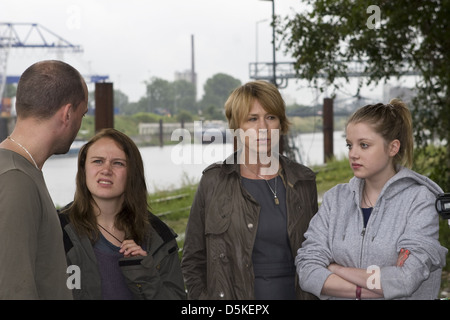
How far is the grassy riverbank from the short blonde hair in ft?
13.2

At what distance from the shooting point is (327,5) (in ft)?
26.7

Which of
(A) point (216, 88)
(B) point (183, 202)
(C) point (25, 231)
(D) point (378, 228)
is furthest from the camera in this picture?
(A) point (216, 88)

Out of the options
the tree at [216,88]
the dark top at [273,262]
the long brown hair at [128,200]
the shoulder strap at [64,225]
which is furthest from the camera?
the tree at [216,88]

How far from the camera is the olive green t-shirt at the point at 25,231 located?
5.71 ft

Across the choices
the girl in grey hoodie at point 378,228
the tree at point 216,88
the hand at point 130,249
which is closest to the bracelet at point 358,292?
the girl in grey hoodie at point 378,228

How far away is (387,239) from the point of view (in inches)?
102

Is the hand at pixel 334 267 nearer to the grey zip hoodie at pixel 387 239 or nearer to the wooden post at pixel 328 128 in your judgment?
the grey zip hoodie at pixel 387 239

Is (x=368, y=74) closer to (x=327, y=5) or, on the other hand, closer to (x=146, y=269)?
(x=327, y=5)

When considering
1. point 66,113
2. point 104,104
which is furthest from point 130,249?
point 104,104

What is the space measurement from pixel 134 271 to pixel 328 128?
1621 cm

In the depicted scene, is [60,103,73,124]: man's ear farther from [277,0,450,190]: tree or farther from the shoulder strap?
[277,0,450,190]: tree

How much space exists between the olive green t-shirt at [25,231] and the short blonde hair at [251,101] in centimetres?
130

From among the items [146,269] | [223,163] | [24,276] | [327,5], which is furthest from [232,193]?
[327,5]

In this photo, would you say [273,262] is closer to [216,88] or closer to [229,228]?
[229,228]
